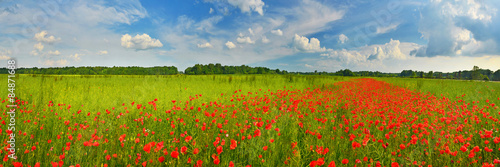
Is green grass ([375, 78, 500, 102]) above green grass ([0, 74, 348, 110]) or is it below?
above

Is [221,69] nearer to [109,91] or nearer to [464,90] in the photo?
[109,91]

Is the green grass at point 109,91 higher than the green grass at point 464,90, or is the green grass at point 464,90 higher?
the green grass at point 464,90

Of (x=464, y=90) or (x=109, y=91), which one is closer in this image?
(x=109, y=91)

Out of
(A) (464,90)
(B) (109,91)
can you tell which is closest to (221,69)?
(B) (109,91)

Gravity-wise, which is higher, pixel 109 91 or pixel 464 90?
pixel 464 90

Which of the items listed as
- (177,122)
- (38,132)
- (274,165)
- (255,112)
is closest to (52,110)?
(38,132)

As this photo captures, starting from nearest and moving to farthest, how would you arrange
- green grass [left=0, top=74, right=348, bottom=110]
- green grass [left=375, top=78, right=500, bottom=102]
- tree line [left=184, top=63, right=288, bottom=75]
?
1. green grass [left=0, top=74, right=348, bottom=110]
2. green grass [left=375, top=78, right=500, bottom=102]
3. tree line [left=184, top=63, right=288, bottom=75]

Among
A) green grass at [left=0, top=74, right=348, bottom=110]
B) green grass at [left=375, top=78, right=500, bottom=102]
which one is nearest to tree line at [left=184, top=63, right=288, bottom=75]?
green grass at [left=375, top=78, right=500, bottom=102]

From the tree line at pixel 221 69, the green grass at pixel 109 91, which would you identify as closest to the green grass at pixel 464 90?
the green grass at pixel 109 91

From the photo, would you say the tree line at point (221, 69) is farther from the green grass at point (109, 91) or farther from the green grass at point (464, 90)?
the green grass at point (109, 91)

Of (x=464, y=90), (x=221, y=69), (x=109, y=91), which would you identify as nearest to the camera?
(x=109, y=91)

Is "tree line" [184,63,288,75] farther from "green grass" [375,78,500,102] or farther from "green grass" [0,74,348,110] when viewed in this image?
"green grass" [0,74,348,110]

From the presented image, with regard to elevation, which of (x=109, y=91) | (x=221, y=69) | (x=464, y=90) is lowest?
(x=109, y=91)

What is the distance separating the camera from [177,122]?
380 cm
